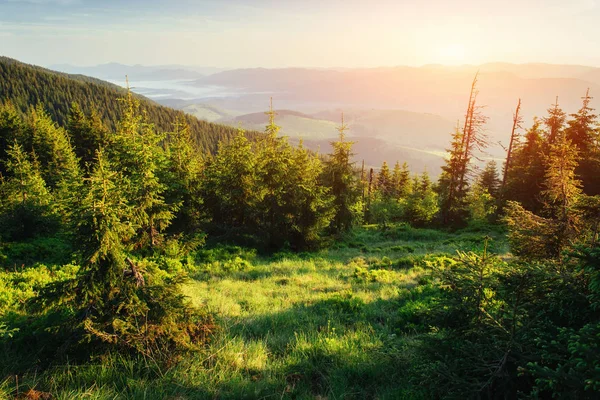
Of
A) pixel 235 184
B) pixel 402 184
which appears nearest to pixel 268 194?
pixel 235 184

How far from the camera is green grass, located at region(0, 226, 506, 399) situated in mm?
4594

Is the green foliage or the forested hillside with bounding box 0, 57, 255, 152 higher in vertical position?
the forested hillside with bounding box 0, 57, 255, 152

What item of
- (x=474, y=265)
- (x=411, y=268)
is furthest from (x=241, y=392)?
(x=411, y=268)

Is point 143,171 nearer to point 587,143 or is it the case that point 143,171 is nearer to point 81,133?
point 587,143

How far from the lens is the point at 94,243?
5.42 meters

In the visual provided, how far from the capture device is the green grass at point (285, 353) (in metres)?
4.59

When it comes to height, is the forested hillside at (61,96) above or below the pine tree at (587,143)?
above

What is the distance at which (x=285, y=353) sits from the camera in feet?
19.3

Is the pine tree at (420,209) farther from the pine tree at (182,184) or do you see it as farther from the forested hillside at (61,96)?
the forested hillside at (61,96)

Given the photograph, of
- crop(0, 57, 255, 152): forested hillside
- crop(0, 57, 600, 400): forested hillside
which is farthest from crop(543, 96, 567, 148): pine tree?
crop(0, 57, 255, 152): forested hillside

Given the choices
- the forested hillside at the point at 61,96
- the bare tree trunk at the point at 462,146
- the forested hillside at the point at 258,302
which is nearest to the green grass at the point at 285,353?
the forested hillside at the point at 258,302

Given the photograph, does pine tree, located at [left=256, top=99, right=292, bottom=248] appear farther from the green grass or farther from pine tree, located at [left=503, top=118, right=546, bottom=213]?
pine tree, located at [left=503, top=118, right=546, bottom=213]

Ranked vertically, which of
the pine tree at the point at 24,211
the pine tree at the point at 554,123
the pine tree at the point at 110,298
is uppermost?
the pine tree at the point at 554,123

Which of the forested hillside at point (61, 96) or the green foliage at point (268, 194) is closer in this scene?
the green foliage at point (268, 194)
